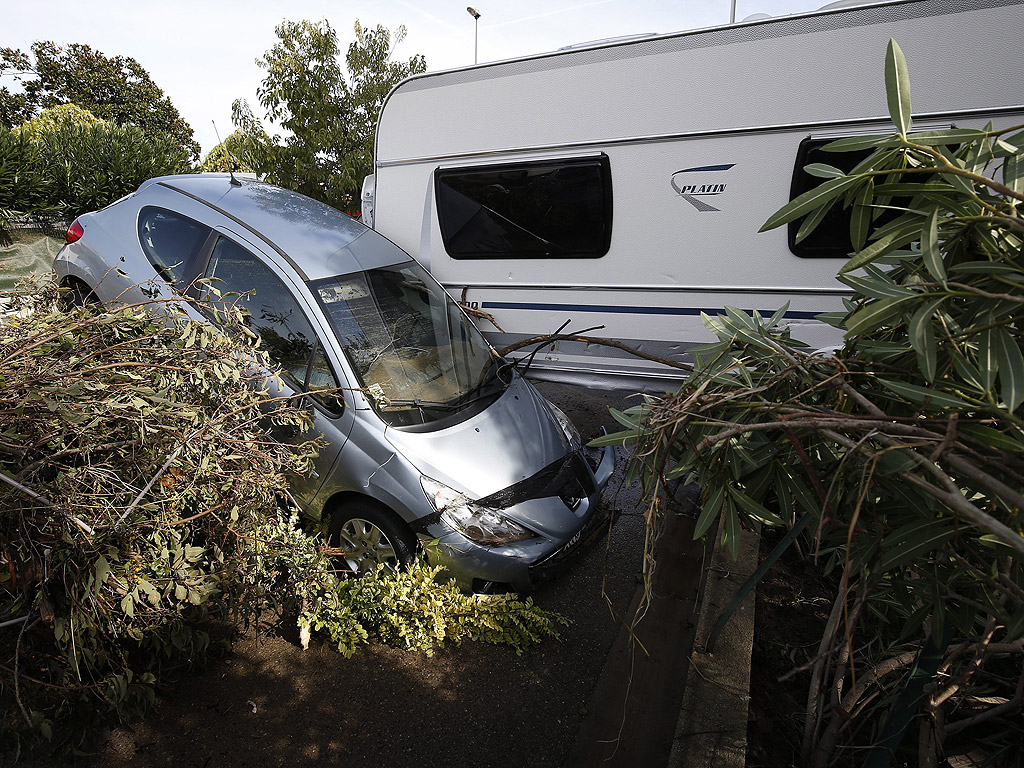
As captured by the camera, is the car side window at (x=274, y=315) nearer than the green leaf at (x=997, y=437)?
No

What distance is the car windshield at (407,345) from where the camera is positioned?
3594 millimetres

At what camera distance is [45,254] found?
11312 millimetres

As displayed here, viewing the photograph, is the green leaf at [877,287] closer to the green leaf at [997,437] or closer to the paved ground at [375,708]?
the green leaf at [997,437]

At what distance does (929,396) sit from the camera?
1.33 meters

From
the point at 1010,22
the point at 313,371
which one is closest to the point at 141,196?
the point at 313,371

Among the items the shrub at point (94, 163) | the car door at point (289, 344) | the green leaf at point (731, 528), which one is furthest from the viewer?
the shrub at point (94, 163)

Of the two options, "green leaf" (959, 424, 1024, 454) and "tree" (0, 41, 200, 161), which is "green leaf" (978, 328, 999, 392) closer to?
"green leaf" (959, 424, 1024, 454)

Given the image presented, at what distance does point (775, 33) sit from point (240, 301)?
15.4 ft

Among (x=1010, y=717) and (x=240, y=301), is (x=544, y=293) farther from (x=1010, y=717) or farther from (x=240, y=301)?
(x=1010, y=717)

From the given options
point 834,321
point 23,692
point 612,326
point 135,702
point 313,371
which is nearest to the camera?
point 834,321

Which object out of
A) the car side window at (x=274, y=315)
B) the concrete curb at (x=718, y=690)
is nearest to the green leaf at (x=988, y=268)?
the concrete curb at (x=718, y=690)

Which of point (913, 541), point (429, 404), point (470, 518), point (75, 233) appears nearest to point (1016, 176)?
point (913, 541)

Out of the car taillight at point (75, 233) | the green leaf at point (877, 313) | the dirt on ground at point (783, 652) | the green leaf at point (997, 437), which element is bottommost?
the dirt on ground at point (783, 652)

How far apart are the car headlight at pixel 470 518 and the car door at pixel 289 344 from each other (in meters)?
0.67
